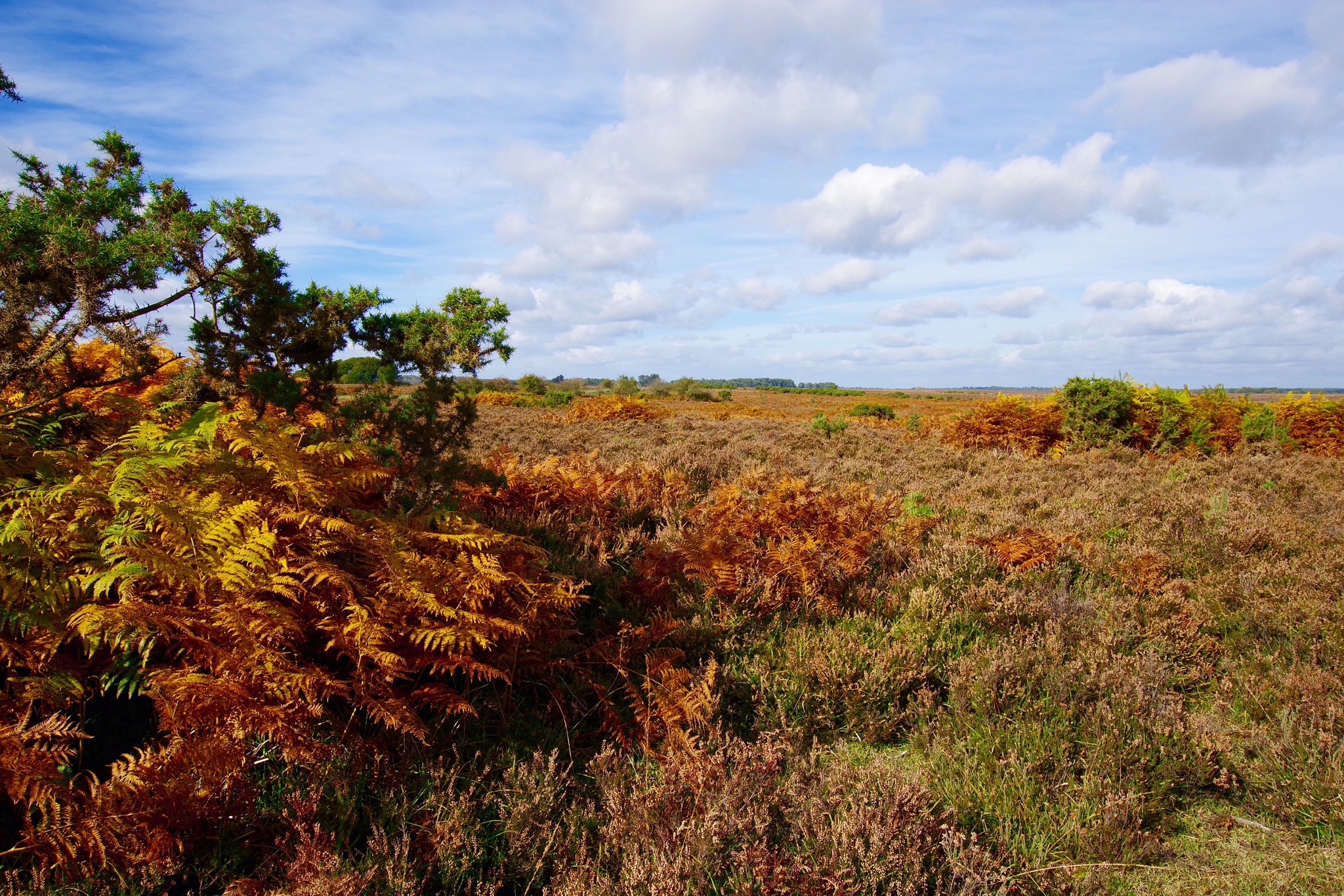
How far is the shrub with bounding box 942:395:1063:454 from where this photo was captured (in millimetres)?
12234

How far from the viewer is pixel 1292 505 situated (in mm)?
7156

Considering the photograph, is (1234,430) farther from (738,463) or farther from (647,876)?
(647,876)

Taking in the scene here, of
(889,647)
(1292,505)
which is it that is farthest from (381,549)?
(1292,505)

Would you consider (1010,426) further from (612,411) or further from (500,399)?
(500,399)

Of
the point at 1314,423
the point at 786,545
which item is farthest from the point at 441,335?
the point at 1314,423

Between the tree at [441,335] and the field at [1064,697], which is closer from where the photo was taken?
the field at [1064,697]

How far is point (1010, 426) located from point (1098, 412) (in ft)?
5.20

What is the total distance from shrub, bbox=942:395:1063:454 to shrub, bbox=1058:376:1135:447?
33 centimetres

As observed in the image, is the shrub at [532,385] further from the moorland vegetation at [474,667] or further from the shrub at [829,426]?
the moorland vegetation at [474,667]

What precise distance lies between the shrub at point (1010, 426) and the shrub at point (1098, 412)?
326 millimetres

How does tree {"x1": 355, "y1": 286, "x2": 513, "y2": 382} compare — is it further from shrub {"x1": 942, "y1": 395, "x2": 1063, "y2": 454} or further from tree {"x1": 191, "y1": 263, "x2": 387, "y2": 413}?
shrub {"x1": 942, "y1": 395, "x2": 1063, "y2": 454}

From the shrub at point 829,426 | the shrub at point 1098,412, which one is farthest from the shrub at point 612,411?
the shrub at point 1098,412

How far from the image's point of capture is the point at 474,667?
2.54 metres

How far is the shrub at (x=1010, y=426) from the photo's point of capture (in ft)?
40.1
